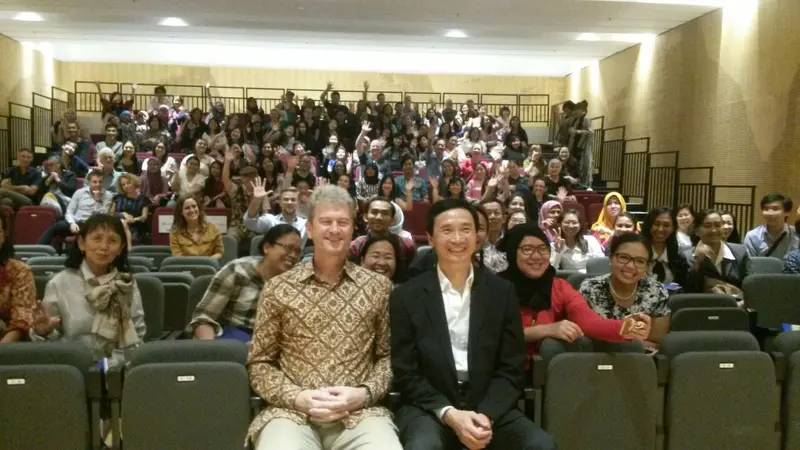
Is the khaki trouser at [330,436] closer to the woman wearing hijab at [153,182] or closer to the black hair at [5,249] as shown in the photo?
the black hair at [5,249]

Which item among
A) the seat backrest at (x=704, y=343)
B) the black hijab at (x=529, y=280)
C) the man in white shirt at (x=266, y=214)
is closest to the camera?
the seat backrest at (x=704, y=343)

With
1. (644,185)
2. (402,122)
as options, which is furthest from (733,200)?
(402,122)

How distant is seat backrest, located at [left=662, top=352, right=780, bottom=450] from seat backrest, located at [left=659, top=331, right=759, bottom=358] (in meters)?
0.12

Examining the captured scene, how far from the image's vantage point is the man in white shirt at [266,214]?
635cm

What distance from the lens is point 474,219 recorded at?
8.55 feet

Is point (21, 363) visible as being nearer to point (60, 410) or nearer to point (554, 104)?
point (60, 410)

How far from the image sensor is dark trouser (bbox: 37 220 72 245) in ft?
23.4

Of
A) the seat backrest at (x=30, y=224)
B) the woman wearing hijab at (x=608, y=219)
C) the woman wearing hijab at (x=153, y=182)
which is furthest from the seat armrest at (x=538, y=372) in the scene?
the woman wearing hijab at (x=153, y=182)

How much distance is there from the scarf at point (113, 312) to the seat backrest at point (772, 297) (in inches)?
135

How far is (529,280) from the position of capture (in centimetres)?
321

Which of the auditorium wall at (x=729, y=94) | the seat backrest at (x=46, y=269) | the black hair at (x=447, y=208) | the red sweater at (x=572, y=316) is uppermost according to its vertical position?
the auditorium wall at (x=729, y=94)

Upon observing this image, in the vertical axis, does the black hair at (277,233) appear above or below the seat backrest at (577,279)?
above

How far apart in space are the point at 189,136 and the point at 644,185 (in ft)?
23.3

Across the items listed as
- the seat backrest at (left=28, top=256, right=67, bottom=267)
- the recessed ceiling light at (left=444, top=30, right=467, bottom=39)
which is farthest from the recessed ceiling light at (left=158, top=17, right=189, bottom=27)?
the seat backrest at (left=28, top=256, right=67, bottom=267)
